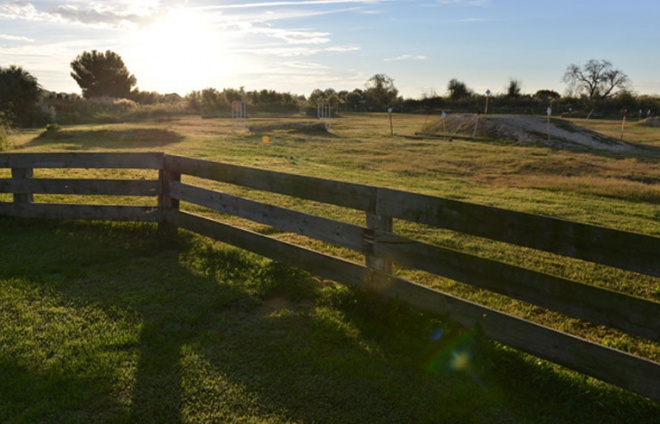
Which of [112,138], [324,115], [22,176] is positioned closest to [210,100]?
[324,115]

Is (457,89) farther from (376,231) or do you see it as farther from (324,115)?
(376,231)

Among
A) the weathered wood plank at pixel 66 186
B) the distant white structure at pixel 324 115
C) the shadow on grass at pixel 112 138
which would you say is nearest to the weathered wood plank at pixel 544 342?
the weathered wood plank at pixel 66 186

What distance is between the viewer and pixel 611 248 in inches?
138

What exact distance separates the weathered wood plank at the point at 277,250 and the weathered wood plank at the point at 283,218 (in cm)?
19

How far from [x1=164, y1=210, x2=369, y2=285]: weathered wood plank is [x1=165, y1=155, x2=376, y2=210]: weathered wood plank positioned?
598 mm

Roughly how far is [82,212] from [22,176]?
3.77 ft

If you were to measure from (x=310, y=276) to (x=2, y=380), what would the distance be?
3127 mm

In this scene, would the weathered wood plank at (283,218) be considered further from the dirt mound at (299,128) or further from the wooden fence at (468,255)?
the dirt mound at (299,128)

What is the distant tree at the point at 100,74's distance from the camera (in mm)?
61062

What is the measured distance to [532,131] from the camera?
2578 cm

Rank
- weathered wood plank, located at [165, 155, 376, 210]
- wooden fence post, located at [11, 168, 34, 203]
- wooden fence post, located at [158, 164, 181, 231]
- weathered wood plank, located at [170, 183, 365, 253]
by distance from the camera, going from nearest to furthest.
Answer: weathered wood plank, located at [165, 155, 376, 210] < weathered wood plank, located at [170, 183, 365, 253] < wooden fence post, located at [158, 164, 181, 231] < wooden fence post, located at [11, 168, 34, 203]

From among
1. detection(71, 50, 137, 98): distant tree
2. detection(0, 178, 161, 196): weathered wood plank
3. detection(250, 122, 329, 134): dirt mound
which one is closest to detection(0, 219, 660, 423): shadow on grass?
detection(0, 178, 161, 196): weathered wood plank

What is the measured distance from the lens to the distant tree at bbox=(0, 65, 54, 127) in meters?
31.0

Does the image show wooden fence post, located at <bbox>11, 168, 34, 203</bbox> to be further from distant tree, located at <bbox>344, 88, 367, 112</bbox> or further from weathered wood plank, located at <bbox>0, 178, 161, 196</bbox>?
distant tree, located at <bbox>344, 88, 367, 112</bbox>
